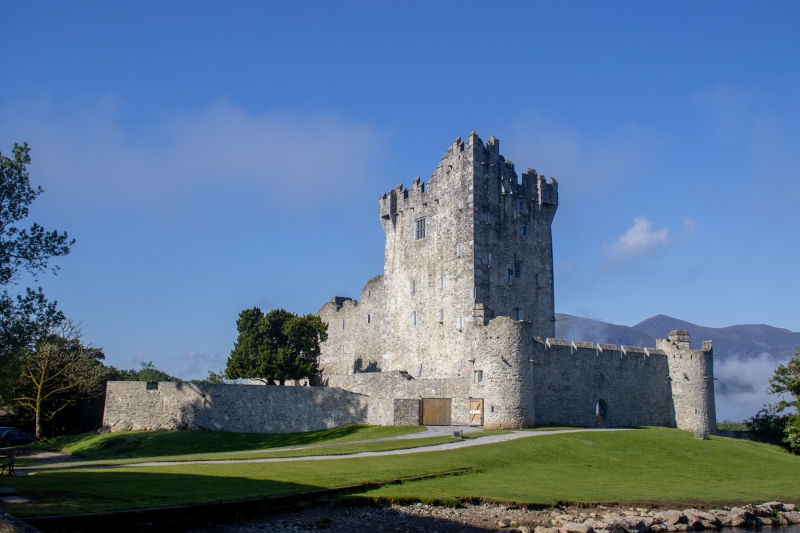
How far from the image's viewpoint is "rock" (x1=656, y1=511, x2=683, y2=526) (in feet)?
71.7

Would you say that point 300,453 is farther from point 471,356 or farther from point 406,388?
point 406,388

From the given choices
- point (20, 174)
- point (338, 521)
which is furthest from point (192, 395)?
point (338, 521)

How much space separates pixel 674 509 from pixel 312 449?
16.4 m

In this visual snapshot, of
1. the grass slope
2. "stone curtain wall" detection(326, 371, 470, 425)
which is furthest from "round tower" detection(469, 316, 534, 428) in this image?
the grass slope

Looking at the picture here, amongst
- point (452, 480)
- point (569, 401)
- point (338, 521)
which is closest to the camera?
point (338, 521)

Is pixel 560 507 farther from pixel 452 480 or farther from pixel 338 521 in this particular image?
pixel 338 521

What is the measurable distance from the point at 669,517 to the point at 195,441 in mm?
28112

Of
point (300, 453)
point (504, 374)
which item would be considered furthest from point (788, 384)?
point (300, 453)

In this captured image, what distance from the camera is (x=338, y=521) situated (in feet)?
65.2

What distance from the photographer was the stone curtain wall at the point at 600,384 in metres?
43.9

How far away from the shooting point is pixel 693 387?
160 ft

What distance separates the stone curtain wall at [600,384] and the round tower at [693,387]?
1.72ft

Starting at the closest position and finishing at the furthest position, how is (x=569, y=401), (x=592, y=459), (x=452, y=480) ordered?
(x=452, y=480), (x=592, y=459), (x=569, y=401)

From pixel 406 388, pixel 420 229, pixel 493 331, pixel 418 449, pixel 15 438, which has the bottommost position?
pixel 15 438
